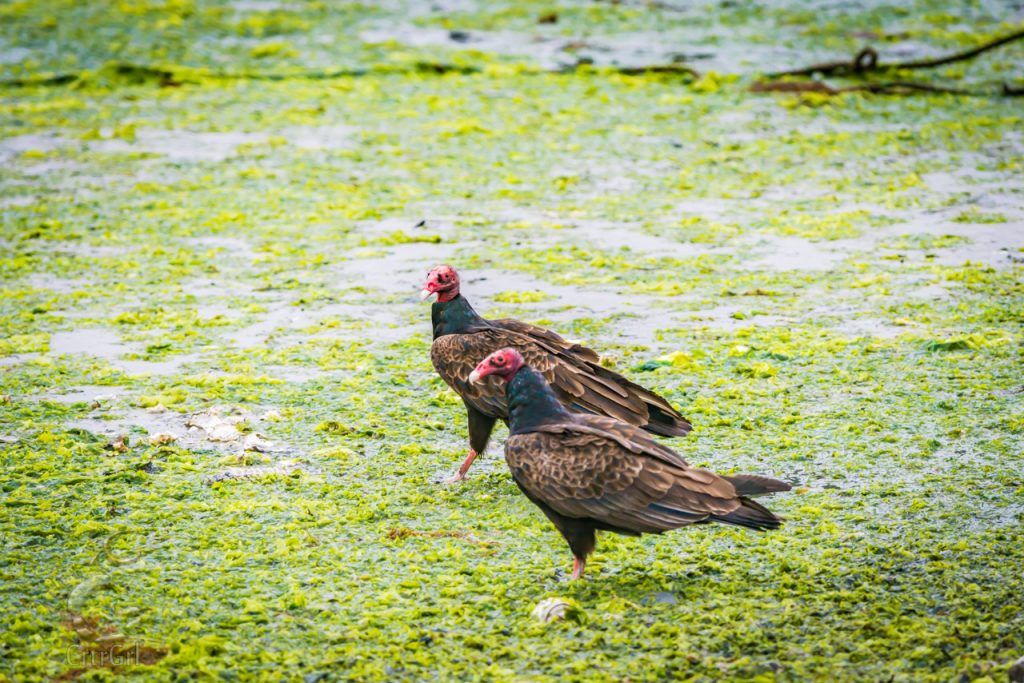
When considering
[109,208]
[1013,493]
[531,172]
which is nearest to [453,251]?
[531,172]

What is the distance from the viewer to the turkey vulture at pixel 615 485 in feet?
12.8

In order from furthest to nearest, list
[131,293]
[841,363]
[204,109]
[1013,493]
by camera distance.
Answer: [204,109] < [131,293] < [841,363] < [1013,493]

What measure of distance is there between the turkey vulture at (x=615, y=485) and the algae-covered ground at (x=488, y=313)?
223mm

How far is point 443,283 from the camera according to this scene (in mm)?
5141

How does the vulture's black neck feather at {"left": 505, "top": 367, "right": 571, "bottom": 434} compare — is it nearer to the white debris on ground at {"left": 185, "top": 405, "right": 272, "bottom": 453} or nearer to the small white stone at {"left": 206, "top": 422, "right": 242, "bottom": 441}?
the white debris on ground at {"left": 185, "top": 405, "right": 272, "bottom": 453}

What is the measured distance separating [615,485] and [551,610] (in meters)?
0.44

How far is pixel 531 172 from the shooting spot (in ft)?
29.0

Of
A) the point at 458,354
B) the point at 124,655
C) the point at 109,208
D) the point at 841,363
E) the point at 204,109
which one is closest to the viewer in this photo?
the point at 124,655

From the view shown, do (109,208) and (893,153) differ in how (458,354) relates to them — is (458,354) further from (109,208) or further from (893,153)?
(893,153)

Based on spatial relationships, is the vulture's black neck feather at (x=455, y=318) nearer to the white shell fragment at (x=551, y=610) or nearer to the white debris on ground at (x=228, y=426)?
the white debris on ground at (x=228, y=426)

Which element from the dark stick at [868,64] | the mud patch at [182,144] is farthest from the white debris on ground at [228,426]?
the dark stick at [868,64]

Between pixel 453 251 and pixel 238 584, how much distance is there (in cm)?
369

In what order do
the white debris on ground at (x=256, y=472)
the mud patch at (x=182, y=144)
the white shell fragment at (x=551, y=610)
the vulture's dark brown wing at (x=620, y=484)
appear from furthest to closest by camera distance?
the mud patch at (x=182, y=144) → the white debris on ground at (x=256, y=472) → the vulture's dark brown wing at (x=620, y=484) → the white shell fragment at (x=551, y=610)

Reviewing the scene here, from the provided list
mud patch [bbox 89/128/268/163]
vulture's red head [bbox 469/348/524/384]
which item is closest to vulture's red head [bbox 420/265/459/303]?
vulture's red head [bbox 469/348/524/384]
